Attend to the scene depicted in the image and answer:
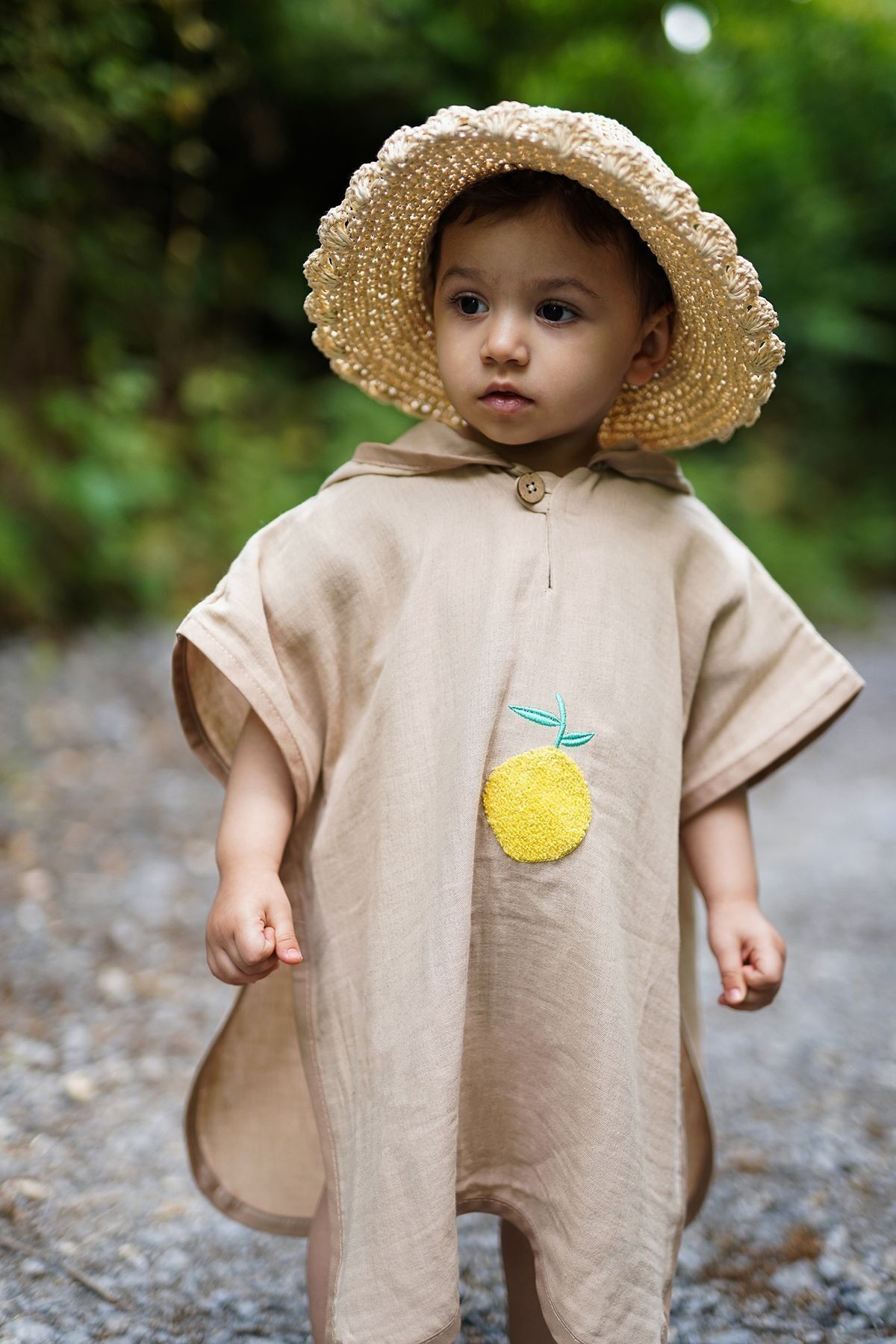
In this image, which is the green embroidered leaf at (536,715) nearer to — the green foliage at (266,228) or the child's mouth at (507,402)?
the child's mouth at (507,402)

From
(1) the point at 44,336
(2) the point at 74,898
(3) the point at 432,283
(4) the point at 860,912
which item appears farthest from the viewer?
(1) the point at 44,336

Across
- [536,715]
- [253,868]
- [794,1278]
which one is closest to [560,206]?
[536,715]

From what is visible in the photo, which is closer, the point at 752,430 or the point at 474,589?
the point at 474,589

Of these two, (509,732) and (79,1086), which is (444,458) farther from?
(79,1086)

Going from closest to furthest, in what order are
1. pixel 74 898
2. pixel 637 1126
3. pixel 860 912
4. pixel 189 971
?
1. pixel 637 1126
2. pixel 189 971
3. pixel 74 898
4. pixel 860 912

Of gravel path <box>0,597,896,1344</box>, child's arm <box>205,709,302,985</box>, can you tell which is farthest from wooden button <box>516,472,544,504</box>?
gravel path <box>0,597,896,1344</box>

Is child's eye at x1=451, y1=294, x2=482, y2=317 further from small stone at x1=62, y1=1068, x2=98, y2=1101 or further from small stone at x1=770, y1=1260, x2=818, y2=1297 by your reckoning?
small stone at x1=62, y1=1068, x2=98, y2=1101

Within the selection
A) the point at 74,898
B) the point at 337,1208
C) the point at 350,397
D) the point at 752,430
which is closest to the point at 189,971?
the point at 74,898

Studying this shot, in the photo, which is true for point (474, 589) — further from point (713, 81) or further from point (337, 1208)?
point (713, 81)

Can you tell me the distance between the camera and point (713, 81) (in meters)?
9.95

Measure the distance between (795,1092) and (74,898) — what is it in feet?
6.41

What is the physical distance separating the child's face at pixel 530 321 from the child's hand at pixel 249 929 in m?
0.64

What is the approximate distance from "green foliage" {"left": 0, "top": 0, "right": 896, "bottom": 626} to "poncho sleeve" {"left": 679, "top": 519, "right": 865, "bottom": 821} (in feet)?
13.2

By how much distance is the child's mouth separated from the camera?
5.02ft
